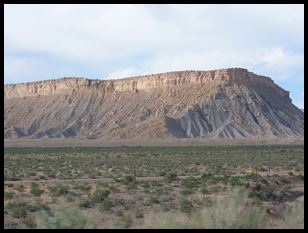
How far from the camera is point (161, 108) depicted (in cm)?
13775

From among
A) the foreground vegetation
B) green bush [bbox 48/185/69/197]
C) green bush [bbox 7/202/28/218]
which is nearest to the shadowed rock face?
the foreground vegetation

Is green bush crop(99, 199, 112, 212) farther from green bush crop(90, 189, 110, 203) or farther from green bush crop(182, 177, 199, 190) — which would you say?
green bush crop(182, 177, 199, 190)

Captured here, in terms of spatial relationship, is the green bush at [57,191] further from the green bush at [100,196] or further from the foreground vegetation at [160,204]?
the green bush at [100,196]

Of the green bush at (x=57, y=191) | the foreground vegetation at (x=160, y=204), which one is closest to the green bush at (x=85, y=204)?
the foreground vegetation at (x=160, y=204)

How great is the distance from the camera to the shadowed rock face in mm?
132750

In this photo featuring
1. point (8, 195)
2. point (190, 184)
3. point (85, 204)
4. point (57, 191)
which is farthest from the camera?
point (190, 184)

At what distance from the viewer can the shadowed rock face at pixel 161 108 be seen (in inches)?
5226

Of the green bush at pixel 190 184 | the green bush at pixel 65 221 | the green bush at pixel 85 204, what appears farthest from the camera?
the green bush at pixel 190 184

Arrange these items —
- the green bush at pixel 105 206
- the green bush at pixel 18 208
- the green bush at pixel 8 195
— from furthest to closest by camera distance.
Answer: the green bush at pixel 8 195 < the green bush at pixel 105 206 < the green bush at pixel 18 208

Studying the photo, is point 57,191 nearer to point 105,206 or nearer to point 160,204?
point 105,206

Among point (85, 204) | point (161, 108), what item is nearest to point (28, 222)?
point (85, 204)

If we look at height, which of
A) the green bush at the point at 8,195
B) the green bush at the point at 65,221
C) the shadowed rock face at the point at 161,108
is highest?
the shadowed rock face at the point at 161,108

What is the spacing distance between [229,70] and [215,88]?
6.06 m

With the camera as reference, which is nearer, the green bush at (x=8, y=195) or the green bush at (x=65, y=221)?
the green bush at (x=65, y=221)
